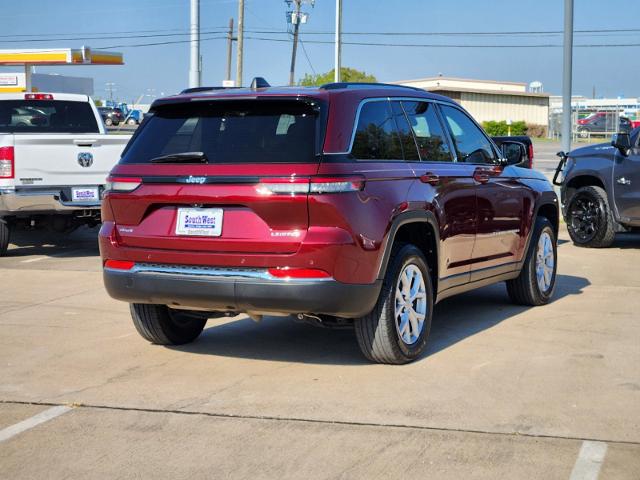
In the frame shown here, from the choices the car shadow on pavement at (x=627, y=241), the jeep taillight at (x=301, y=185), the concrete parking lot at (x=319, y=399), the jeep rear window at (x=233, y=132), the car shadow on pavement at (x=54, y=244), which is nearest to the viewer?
the concrete parking lot at (x=319, y=399)

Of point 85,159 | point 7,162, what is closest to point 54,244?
point 85,159

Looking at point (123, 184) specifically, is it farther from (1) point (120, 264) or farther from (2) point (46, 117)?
(2) point (46, 117)

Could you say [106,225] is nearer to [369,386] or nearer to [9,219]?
[369,386]

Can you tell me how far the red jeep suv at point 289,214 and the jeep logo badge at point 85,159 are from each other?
5.34 m

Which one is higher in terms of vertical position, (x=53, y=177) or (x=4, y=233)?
(x=53, y=177)

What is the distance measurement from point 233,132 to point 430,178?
4.66ft

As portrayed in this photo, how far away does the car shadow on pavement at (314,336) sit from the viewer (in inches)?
270

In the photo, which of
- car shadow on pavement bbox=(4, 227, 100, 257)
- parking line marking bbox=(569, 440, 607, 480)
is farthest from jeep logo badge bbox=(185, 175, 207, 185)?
car shadow on pavement bbox=(4, 227, 100, 257)

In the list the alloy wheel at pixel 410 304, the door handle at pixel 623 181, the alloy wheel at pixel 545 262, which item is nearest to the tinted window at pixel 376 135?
the alloy wheel at pixel 410 304

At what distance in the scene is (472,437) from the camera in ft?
16.2

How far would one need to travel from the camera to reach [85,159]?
11953mm

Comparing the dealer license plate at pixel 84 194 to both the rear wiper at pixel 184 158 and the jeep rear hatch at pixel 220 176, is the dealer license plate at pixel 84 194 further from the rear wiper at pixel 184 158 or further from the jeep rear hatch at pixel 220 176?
the rear wiper at pixel 184 158

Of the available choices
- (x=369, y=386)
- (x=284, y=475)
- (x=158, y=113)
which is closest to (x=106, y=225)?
(x=158, y=113)

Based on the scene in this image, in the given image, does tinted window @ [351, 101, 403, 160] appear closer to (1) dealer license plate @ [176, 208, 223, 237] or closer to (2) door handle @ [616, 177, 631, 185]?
(1) dealer license plate @ [176, 208, 223, 237]
